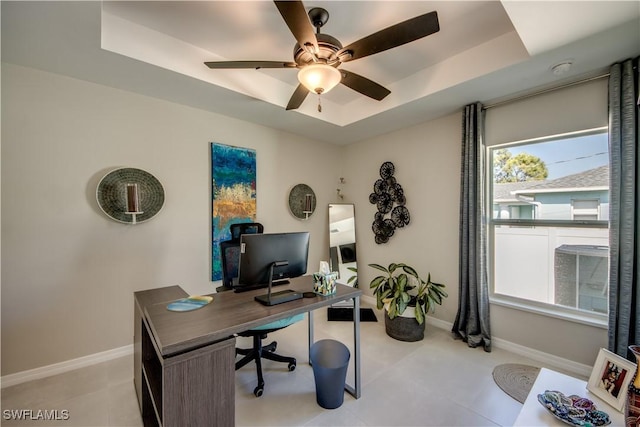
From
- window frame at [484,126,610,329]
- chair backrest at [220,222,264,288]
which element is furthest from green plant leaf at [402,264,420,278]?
chair backrest at [220,222,264,288]

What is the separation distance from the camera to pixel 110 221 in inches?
95.7

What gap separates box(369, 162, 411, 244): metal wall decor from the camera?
3545mm

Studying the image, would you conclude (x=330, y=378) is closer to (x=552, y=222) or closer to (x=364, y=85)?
(x=364, y=85)

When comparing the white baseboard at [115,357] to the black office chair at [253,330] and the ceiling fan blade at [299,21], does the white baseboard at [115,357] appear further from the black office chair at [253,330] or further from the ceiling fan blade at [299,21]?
the ceiling fan blade at [299,21]

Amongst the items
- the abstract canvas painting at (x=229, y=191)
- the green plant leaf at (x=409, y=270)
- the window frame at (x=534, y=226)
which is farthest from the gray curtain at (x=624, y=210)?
the abstract canvas painting at (x=229, y=191)

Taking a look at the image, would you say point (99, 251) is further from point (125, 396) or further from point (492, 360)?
point (492, 360)

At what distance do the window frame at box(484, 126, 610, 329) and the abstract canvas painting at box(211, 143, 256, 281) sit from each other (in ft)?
8.95

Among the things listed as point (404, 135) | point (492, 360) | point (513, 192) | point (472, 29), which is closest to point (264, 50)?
point (472, 29)

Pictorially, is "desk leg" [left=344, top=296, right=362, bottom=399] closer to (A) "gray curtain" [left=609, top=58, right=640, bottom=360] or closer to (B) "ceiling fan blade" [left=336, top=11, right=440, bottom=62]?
(B) "ceiling fan blade" [left=336, top=11, right=440, bottom=62]

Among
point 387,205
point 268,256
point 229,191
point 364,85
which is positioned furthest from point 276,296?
point 387,205

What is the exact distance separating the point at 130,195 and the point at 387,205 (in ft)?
9.90

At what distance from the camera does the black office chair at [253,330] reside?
206 cm

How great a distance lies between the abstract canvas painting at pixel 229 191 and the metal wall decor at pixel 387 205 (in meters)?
1.78

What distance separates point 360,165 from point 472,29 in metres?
2.28
